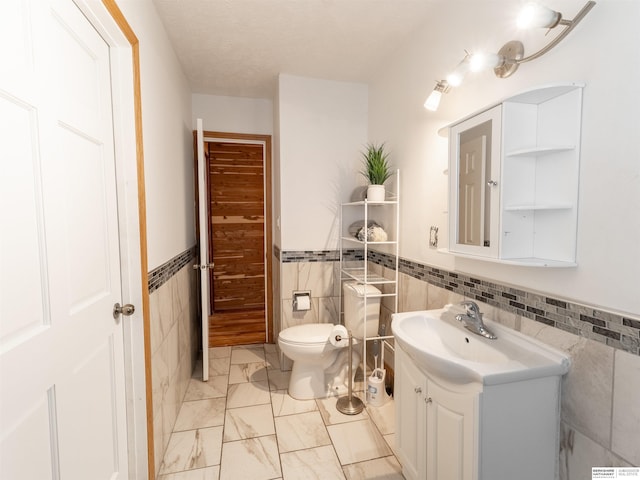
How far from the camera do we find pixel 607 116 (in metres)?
0.94

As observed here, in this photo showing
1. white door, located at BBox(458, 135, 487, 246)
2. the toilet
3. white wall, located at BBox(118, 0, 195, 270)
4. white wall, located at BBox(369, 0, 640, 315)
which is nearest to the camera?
white wall, located at BBox(369, 0, 640, 315)

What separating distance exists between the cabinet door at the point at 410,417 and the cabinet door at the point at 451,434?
2.1 inches

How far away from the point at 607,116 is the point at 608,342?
68 centimetres

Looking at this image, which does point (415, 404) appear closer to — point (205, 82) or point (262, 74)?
point (262, 74)

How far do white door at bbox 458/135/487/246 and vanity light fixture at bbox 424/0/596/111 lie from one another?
28 cm

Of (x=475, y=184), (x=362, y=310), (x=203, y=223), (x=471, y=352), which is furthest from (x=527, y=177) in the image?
(x=203, y=223)

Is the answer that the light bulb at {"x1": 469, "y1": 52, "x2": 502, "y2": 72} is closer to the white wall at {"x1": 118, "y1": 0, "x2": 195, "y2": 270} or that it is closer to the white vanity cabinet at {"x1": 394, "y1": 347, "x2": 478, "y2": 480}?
the white vanity cabinet at {"x1": 394, "y1": 347, "x2": 478, "y2": 480}

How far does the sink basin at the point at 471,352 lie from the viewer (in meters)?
1.02

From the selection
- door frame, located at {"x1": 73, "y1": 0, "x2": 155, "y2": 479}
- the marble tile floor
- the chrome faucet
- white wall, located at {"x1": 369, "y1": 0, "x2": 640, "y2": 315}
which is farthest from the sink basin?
door frame, located at {"x1": 73, "y1": 0, "x2": 155, "y2": 479}

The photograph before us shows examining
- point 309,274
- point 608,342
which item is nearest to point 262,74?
point 309,274

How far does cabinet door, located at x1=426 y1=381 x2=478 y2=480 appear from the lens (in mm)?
1038

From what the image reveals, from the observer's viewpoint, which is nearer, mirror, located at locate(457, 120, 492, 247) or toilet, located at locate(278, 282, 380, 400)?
mirror, located at locate(457, 120, 492, 247)

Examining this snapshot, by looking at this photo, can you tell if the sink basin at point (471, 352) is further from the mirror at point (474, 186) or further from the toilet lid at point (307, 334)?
the toilet lid at point (307, 334)

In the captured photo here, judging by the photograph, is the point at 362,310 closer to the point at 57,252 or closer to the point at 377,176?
the point at 377,176
